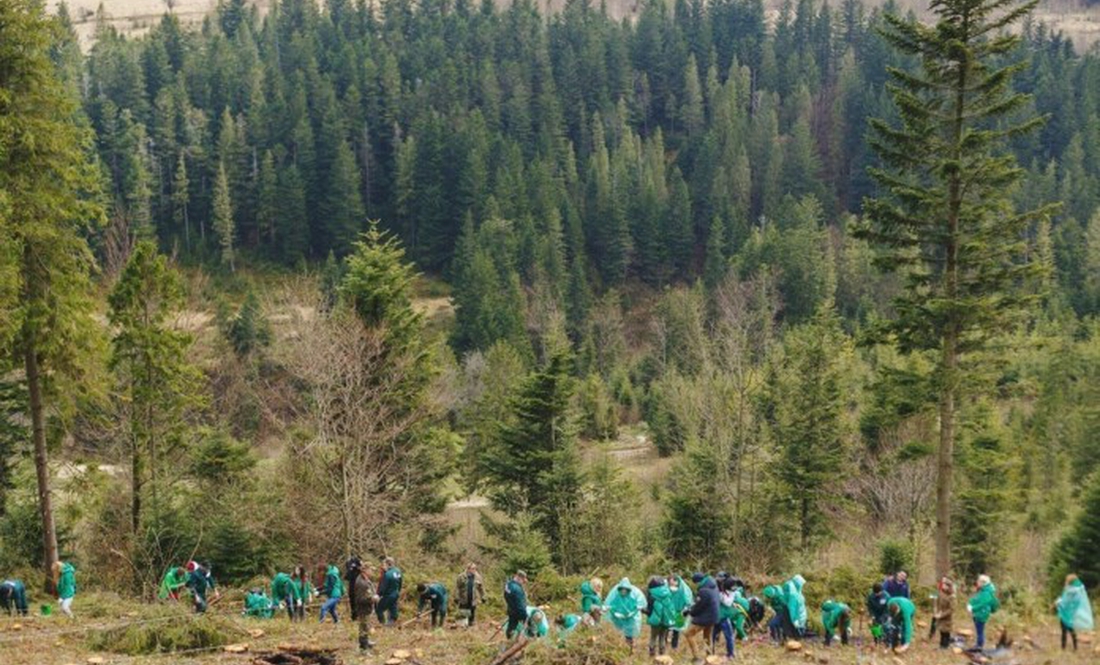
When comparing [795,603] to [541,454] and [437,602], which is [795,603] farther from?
[541,454]

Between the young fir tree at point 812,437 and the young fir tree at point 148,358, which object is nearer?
the young fir tree at point 148,358

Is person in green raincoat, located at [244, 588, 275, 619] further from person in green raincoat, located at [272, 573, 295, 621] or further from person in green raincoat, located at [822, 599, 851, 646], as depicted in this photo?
person in green raincoat, located at [822, 599, 851, 646]

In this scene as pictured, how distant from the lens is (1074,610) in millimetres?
16078

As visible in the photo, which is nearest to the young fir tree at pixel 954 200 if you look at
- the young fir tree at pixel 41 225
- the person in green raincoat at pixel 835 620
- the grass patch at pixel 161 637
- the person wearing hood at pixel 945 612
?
the person wearing hood at pixel 945 612

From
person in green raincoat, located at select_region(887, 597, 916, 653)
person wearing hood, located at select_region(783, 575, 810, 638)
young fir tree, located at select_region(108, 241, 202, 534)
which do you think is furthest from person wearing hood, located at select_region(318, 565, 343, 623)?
person in green raincoat, located at select_region(887, 597, 916, 653)

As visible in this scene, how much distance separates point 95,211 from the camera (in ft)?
72.1

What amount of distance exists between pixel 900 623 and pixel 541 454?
15.5 metres

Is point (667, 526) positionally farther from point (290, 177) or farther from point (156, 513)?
point (290, 177)

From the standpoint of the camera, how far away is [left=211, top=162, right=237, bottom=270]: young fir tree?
98750mm

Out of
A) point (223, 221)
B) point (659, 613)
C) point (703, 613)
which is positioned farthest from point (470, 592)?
point (223, 221)

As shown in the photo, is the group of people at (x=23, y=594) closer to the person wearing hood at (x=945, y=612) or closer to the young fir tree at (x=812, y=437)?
the person wearing hood at (x=945, y=612)

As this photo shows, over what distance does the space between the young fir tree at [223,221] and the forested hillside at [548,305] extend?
50 cm

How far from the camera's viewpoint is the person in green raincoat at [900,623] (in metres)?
16.5

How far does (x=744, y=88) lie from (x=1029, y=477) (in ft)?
337
